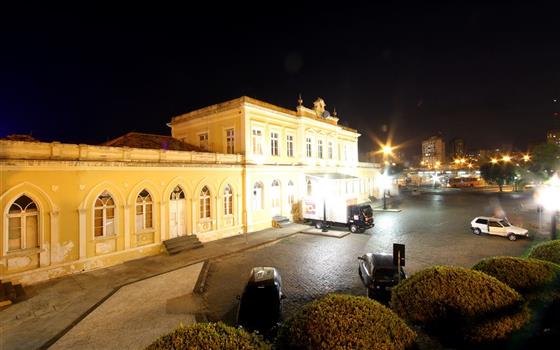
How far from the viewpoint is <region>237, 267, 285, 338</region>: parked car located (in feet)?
25.5

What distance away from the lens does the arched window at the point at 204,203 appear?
18.5 m

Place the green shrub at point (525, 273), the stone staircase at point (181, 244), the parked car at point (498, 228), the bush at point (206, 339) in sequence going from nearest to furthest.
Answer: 1. the bush at point (206, 339)
2. the green shrub at point (525, 273)
3. the stone staircase at point (181, 244)
4. the parked car at point (498, 228)

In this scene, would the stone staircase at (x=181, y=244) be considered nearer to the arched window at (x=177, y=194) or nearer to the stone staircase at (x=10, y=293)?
the arched window at (x=177, y=194)

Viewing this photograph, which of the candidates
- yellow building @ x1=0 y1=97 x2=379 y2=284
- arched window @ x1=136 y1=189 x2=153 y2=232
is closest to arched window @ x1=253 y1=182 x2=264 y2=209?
yellow building @ x1=0 y1=97 x2=379 y2=284

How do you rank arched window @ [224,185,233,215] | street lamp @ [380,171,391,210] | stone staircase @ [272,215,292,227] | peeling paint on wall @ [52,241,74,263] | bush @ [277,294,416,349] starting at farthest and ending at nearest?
street lamp @ [380,171,391,210]
stone staircase @ [272,215,292,227]
arched window @ [224,185,233,215]
peeling paint on wall @ [52,241,74,263]
bush @ [277,294,416,349]

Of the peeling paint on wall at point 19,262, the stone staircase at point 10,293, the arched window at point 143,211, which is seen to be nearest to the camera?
the stone staircase at point 10,293

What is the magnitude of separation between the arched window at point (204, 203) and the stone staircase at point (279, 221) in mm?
6155

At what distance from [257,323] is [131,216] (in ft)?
34.4

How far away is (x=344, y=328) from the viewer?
14.2 feet

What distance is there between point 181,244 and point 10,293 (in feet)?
24.6

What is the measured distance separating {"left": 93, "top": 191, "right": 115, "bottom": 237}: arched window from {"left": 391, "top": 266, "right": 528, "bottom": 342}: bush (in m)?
14.1

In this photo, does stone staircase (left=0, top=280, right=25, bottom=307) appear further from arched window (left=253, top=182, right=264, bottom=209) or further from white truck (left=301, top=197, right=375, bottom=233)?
white truck (left=301, top=197, right=375, bottom=233)

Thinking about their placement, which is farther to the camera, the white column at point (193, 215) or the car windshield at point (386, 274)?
the white column at point (193, 215)

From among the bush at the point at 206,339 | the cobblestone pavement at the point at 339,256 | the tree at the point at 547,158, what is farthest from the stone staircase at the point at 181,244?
the tree at the point at 547,158
